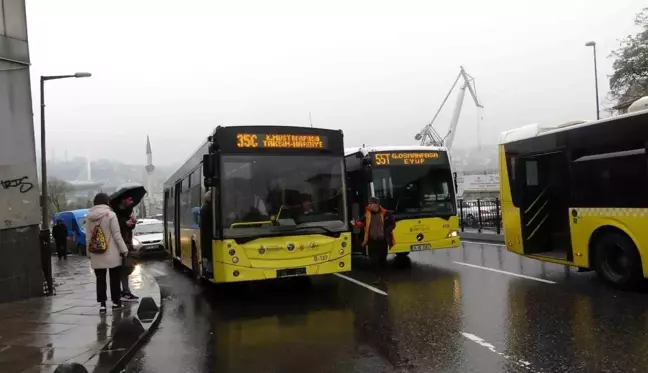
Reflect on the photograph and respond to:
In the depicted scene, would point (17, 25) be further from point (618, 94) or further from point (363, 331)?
point (618, 94)

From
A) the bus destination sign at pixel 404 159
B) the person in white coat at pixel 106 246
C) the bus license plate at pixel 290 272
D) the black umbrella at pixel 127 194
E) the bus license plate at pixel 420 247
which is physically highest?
the bus destination sign at pixel 404 159

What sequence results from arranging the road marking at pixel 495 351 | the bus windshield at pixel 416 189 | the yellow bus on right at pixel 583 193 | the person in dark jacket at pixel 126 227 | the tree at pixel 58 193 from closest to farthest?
1. the road marking at pixel 495 351
2. the yellow bus on right at pixel 583 193
3. the person in dark jacket at pixel 126 227
4. the bus windshield at pixel 416 189
5. the tree at pixel 58 193

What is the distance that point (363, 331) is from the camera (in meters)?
7.39

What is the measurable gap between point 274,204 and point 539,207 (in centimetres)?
572

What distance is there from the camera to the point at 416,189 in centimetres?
1402

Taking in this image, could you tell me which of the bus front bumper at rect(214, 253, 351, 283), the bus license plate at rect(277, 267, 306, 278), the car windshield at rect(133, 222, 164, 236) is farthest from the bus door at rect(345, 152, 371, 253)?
the car windshield at rect(133, 222, 164, 236)

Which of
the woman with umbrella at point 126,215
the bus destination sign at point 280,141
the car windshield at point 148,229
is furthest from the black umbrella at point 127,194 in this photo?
the car windshield at point 148,229

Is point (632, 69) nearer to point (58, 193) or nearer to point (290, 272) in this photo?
point (290, 272)

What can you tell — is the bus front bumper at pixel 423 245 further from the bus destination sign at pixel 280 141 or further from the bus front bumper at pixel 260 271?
the bus destination sign at pixel 280 141

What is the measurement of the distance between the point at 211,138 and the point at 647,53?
35.6m

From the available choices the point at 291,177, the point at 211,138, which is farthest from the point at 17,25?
the point at 291,177

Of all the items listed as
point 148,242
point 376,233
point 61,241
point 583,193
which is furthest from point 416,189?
point 61,241

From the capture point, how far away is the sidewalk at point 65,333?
6.24 metres

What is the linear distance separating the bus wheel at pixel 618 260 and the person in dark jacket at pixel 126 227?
8.46 m
